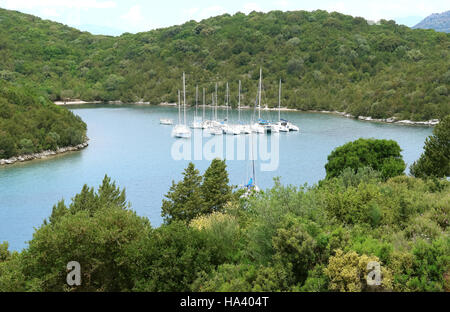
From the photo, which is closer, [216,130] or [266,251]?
[266,251]

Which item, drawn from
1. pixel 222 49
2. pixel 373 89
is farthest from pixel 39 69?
pixel 373 89

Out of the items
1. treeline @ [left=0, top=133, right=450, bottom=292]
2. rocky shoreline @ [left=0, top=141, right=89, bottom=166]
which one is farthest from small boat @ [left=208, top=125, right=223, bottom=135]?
treeline @ [left=0, top=133, right=450, bottom=292]

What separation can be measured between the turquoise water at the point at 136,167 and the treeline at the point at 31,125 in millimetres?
2138

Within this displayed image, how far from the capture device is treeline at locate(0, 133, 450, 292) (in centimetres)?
920

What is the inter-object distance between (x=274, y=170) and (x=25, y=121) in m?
25.8

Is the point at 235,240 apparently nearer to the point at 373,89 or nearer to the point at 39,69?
the point at 373,89

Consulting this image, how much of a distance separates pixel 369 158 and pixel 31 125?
32837 mm

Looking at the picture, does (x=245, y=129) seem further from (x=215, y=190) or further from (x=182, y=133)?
(x=215, y=190)

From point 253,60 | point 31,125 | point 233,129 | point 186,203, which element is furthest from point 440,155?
point 253,60

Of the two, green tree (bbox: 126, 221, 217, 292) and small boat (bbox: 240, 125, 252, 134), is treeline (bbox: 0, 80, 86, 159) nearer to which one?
small boat (bbox: 240, 125, 252, 134)

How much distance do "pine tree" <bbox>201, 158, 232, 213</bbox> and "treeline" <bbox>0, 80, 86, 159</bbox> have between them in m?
25.5

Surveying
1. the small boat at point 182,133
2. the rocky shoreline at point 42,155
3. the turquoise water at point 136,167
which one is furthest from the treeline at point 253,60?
the rocky shoreline at point 42,155

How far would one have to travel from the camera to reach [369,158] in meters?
28.0
